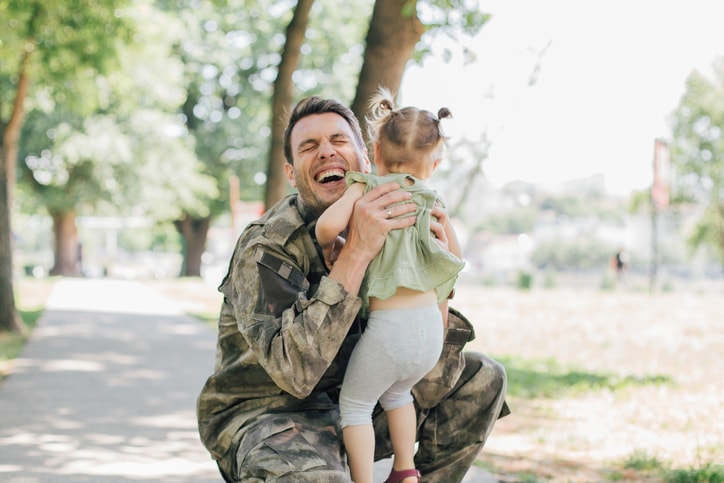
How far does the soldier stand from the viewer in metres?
2.88

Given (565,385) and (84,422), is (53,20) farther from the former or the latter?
(565,385)

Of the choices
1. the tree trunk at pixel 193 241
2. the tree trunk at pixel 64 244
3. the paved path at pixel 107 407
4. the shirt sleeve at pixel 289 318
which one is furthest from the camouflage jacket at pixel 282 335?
the tree trunk at pixel 193 241

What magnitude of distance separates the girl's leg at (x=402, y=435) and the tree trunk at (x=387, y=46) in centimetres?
416

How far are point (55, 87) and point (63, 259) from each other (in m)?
25.3

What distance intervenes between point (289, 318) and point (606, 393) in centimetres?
615

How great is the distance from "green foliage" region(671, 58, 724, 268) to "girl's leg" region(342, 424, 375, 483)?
2073 inches

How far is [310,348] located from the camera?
2844 millimetres

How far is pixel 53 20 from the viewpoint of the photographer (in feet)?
42.2

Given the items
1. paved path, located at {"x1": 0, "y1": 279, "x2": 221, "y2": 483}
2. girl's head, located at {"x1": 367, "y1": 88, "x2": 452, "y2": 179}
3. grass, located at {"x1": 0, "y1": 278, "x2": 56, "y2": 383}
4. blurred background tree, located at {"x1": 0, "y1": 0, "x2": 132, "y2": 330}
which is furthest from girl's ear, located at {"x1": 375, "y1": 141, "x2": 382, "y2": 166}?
blurred background tree, located at {"x1": 0, "y1": 0, "x2": 132, "y2": 330}

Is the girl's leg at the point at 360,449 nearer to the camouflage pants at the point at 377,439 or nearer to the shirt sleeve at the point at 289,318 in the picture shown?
the camouflage pants at the point at 377,439

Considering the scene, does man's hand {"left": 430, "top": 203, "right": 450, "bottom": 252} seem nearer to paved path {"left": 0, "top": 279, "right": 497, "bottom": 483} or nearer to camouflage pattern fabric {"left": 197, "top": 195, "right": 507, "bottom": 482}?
camouflage pattern fabric {"left": 197, "top": 195, "right": 507, "bottom": 482}

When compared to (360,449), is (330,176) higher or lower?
higher

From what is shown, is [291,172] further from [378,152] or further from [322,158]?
[378,152]

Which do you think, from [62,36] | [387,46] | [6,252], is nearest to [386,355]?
[387,46]
